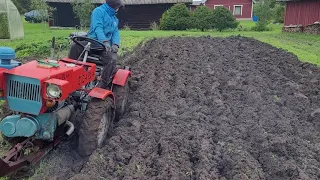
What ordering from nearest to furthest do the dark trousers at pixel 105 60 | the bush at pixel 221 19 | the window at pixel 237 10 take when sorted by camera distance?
the dark trousers at pixel 105 60, the bush at pixel 221 19, the window at pixel 237 10

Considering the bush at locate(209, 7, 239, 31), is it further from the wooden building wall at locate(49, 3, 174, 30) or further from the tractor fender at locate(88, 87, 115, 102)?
the tractor fender at locate(88, 87, 115, 102)

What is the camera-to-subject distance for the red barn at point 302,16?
83.9ft

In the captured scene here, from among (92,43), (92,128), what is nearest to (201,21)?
(92,43)

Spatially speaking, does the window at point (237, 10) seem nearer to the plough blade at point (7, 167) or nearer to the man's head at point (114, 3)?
the man's head at point (114, 3)

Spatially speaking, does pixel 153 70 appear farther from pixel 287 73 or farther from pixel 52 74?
pixel 52 74

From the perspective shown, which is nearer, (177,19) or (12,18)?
(12,18)

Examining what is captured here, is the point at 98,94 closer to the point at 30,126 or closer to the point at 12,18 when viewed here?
the point at 30,126

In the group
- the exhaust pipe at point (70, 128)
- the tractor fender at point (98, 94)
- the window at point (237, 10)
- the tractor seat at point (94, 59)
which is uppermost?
the window at point (237, 10)

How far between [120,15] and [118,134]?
28.5 meters

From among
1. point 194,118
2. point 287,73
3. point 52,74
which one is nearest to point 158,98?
point 194,118

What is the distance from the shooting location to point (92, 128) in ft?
16.9

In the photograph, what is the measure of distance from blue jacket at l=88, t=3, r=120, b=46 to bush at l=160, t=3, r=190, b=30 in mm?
22200

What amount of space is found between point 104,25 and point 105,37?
286 mm

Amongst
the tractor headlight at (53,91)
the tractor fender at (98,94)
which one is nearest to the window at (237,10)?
the tractor fender at (98,94)
